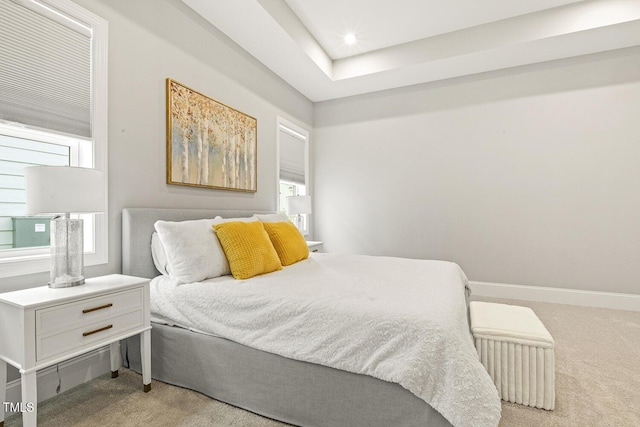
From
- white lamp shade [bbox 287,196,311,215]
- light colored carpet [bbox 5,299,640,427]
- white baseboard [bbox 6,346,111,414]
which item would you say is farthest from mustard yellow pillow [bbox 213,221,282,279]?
white lamp shade [bbox 287,196,311,215]

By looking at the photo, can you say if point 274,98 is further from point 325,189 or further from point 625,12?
point 625,12

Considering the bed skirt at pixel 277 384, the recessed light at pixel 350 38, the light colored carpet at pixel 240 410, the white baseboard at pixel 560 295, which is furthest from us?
the recessed light at pixel 350 38

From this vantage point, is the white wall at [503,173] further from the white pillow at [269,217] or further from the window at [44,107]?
the window at [44,107]

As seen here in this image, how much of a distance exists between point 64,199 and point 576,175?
15.1 ft

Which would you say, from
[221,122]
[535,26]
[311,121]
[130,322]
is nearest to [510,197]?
[535,26]

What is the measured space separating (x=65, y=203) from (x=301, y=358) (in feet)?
4.36

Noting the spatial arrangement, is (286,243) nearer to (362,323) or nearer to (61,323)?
(362,323)

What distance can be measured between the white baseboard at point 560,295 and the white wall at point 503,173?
0.07 meters

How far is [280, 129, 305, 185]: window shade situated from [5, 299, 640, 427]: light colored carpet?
2.80m

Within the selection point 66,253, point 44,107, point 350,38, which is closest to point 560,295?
point 350,38

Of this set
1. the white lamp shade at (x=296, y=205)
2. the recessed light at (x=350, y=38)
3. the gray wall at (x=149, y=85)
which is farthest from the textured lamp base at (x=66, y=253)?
the recessed light at (x=350, y=38)

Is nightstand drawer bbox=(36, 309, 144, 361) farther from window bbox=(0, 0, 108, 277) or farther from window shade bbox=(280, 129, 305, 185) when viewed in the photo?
window shade bbox=(280, 129, 305, 185)

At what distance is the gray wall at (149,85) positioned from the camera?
2080 millimetres

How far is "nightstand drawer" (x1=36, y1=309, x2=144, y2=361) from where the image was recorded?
1.33 meters
